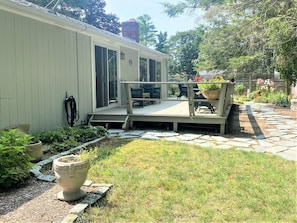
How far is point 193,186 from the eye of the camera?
3.25 m

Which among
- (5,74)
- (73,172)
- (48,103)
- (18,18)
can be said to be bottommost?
(73,172)

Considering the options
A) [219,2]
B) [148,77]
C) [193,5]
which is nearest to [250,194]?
[148,77]

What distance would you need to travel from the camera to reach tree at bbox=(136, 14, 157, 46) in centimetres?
4003

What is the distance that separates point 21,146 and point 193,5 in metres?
16.5

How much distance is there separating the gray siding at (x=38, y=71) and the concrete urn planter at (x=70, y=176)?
254 centimetres

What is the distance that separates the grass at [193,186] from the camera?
2609 millimetres

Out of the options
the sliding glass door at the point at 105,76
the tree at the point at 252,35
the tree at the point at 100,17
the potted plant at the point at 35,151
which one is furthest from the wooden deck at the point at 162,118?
the tree at the point at 100,17

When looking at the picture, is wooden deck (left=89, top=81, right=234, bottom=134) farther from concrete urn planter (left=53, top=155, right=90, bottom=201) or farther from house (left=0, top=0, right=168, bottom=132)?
concrete urn planter (left=53, top=155, right=90, bottom=201)

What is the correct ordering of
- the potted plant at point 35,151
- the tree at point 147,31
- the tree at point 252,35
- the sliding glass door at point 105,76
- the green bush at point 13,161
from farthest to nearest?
the tree at point 147,31, the tree at point 252,35, the sliding glass door at point 105,76, the potted plant at point 35,151, the green bush at point 13,161

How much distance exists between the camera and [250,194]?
9.84ft

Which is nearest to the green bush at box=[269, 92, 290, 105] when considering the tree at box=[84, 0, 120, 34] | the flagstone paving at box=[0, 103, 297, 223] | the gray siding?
the flagstone paving at box=[0, 103, 297, 223]

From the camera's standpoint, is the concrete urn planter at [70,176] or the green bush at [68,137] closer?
the concrete urn planter at [70,176]

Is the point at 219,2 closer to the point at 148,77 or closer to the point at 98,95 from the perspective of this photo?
the point at 148,77

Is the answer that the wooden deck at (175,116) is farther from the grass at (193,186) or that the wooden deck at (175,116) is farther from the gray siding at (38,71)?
the grass at (193,186)
